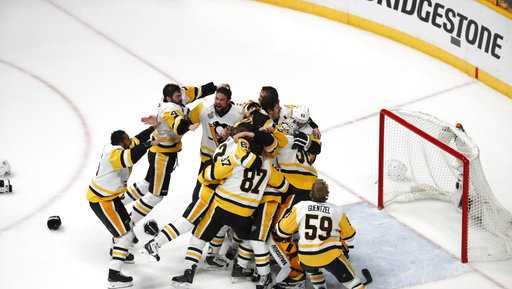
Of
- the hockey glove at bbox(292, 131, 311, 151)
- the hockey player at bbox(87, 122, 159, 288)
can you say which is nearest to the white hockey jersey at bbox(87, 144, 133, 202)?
the hockey player at bbox(87, 122, 159, 288)

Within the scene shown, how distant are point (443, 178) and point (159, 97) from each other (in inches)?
152

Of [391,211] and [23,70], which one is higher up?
[23,70]

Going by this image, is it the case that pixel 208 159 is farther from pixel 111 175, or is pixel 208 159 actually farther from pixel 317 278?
pixel 317 278

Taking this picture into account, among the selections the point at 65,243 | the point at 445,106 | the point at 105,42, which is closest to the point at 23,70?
the point at 105,42

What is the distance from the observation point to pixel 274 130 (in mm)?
8164

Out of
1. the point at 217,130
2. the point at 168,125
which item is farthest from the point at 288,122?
the point at 168,125

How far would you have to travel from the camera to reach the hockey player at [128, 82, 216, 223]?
8398mm

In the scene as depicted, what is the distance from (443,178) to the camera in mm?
8992

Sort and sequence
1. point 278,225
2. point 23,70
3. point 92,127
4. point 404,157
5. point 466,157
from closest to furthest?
point 278,225 → point 466,157 → point 404,157 → point 92,127 → point 23,70

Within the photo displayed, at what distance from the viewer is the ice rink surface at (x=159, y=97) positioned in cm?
880

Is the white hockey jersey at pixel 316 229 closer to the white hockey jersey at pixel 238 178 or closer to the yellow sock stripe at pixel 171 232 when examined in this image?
the white hockey jersey at pixel 238 178

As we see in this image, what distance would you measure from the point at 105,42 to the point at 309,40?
2.53 m

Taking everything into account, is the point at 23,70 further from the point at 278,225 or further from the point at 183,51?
the point at 278,225

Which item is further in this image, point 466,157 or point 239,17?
point 239,17
